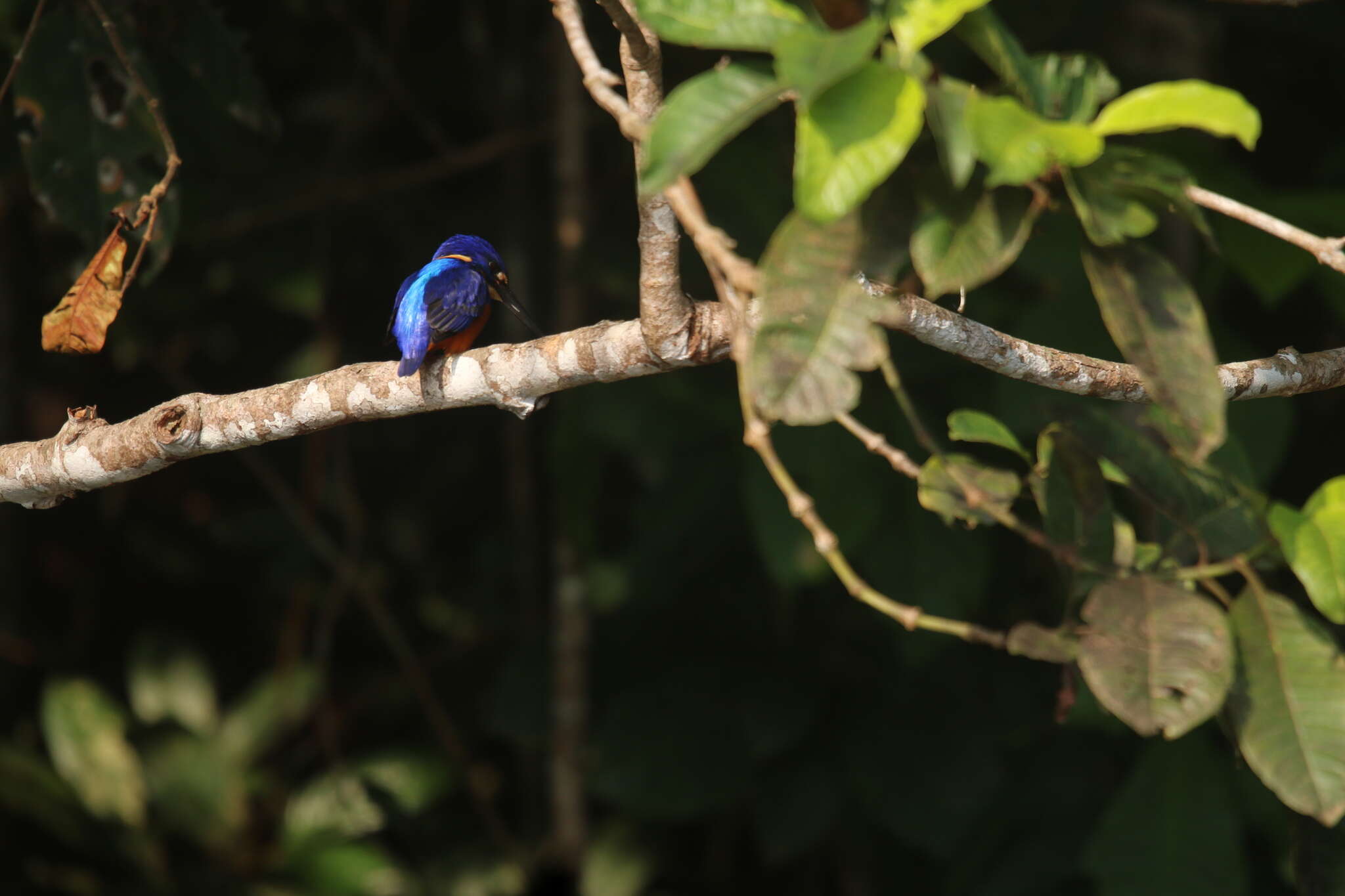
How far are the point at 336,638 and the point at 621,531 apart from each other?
1347mm

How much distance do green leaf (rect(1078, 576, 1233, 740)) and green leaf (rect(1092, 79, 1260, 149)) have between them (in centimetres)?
58

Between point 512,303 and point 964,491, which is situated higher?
point 512,303

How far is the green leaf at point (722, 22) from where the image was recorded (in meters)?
1.13

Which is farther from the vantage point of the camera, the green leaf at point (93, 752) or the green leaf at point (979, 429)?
the green leaf at point (93, 752)

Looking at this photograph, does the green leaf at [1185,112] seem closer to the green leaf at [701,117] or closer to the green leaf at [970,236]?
the green leaf at [970,236]

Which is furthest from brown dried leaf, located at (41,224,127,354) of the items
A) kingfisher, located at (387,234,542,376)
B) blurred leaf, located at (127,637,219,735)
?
blurred leaf, located at (127,637,219,735)

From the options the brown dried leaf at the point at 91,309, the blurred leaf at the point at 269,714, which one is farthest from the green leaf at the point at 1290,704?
the blurred leaf at the point at 269,714

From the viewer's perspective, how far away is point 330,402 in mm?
1630

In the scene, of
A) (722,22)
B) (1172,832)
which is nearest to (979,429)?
(722,22)

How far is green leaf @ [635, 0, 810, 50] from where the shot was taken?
113cm

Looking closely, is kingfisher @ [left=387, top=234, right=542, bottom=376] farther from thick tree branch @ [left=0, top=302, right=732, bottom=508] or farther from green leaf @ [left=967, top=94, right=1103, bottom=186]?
green leaf @ [left=967, top=94, right=1103, bottom=186]

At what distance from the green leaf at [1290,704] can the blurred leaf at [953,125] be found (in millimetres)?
798

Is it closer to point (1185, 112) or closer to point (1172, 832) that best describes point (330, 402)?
point (1185, 112)

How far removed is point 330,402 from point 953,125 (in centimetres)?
95
